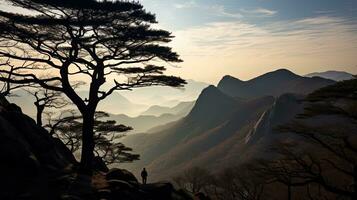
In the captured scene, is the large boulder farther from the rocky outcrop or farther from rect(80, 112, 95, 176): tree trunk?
rect(80, 112, 95, 176): tree trunk

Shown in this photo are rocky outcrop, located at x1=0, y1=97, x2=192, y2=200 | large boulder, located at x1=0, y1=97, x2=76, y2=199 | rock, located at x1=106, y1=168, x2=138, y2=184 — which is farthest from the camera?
rock, located at x1=106, y1=168, x2=138, y2=184

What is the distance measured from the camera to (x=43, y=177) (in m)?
18.7

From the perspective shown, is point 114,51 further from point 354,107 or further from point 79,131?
point 79,131

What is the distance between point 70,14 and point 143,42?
4488 millimetres

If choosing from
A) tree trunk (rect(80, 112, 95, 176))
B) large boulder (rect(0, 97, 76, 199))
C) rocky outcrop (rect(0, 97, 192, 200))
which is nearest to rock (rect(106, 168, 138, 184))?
rocky outcrop (rect(0, 97, 192, 200))

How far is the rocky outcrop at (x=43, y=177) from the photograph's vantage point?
17.4m

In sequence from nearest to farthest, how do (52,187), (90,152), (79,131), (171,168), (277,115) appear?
1. (52,187)
2. (90,152)
3. (79,131)
4. (277,115)
5. (171,168)

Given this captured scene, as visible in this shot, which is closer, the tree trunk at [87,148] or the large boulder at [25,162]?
the large boulder at [25,162]

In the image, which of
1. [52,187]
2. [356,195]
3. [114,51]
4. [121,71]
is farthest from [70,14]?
[356,195]

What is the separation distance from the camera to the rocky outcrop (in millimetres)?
17375

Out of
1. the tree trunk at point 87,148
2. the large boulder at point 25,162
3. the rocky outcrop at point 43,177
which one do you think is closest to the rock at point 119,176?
the rocky outcrop at point 43,177

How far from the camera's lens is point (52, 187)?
59.2ft

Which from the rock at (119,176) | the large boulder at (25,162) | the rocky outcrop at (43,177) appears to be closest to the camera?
the large boulder at (25,162)

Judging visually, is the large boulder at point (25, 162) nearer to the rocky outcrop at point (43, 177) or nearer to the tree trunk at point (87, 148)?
the rocky outcrop at point (43, 177)
